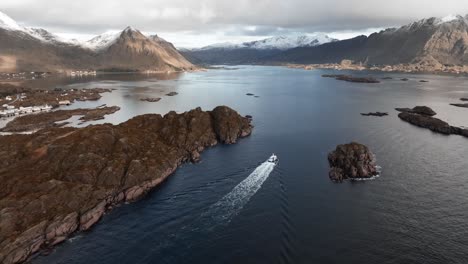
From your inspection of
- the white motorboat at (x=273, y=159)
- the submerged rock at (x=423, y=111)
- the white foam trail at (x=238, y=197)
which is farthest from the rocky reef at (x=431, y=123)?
the white foam trail at (x=238, y=197)

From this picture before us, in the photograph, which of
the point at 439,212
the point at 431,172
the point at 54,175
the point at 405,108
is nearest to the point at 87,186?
the point at 54,175

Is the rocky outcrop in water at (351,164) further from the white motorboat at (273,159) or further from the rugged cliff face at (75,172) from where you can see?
the rugged cliff face at (75,172)

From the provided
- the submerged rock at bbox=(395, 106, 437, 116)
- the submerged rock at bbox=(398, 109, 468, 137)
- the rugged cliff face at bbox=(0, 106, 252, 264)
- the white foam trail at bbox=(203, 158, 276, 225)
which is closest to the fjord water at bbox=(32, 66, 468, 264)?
the white foam trail at bbox=(203, 158, 276, 225)

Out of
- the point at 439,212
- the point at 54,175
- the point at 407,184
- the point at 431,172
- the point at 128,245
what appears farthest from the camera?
the point at 431,172

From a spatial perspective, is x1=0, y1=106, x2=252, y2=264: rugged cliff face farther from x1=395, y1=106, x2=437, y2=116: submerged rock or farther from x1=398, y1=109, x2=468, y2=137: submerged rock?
x1=395, y1=106, x2=437, y2=116: submerged rock

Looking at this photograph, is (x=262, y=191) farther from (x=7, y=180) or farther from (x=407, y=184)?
(x=7, y=180)
